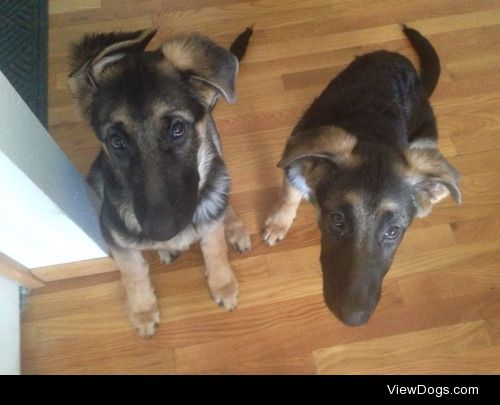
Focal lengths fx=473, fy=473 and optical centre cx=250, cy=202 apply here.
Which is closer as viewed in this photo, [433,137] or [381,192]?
[381,192]

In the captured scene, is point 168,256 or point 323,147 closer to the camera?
point 323,147

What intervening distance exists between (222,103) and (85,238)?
3.93 ft

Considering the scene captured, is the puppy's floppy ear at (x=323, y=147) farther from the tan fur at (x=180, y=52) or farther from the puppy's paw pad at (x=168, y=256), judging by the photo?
the puppy's paw pad at (x=168, y=256)

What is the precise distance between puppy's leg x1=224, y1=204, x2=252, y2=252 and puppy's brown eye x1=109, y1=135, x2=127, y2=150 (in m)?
0.93

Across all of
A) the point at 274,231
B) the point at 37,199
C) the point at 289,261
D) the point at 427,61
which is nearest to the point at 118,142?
the point at 37,199

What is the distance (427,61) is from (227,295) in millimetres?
1788

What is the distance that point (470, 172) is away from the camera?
2.75 m

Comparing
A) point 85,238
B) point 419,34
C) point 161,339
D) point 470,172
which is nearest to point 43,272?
point 85,238

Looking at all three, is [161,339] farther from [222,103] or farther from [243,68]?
[243,68]

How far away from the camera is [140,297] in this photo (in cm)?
226

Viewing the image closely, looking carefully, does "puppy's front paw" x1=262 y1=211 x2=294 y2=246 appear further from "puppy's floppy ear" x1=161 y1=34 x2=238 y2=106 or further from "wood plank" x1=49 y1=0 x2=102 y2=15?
"wood plank" x1=49 y1=0 x2=102 y2=15

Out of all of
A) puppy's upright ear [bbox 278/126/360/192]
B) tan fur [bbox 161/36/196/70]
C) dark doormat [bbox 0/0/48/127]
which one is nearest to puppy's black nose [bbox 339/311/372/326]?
puppy's upright ear [bbox 278/126/360/192]

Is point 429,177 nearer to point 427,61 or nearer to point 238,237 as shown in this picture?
point 238,237

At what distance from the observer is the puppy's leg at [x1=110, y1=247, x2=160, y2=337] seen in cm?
220
